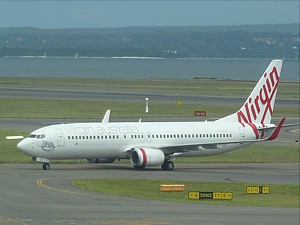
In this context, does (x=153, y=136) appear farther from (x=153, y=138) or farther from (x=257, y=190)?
(x=257, y=190)

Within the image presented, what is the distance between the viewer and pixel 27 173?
62.5m

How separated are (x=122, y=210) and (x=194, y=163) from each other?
28458mm

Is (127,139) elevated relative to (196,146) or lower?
elevated

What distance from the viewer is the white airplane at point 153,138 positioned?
65.8 meters

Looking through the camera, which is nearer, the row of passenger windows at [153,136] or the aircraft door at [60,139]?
the aircraft door at [60,139]

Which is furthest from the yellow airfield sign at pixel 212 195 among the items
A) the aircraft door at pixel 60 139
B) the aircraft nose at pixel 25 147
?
the aircraft nose at pixel 25 147

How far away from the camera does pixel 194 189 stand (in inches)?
2174

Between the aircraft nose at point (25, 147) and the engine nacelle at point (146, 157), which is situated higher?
the aircraft nose at point (25, 147)

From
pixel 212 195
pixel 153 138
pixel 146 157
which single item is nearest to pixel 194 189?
pixel 212 195

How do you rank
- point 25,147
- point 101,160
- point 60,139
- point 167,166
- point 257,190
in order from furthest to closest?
point 101,160
point 167,166
point 60,139
point 25,147
point 257,190

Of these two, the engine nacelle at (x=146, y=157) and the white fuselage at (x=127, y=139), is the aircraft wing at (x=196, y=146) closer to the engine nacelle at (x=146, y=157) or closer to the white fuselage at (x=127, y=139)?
the white fuselage at (x=127, y=139)

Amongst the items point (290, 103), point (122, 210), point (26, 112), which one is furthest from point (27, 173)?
point (290, 103)

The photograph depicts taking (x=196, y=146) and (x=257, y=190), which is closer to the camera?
(x=257, y=190)

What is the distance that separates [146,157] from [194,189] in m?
11.8
